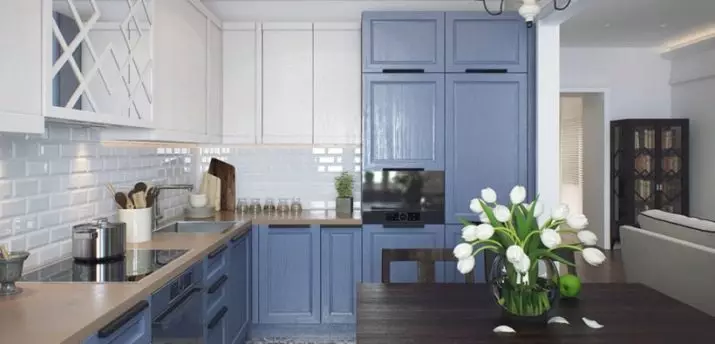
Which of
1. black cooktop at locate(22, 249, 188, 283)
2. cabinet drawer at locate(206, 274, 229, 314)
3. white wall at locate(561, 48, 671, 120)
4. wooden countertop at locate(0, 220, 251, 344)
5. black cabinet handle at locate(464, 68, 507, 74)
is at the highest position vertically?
white wall at locate(561, 48, 671, 120)

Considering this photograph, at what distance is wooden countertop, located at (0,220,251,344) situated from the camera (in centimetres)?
142

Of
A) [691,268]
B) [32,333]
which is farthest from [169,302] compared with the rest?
[691,268]

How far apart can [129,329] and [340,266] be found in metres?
2.24

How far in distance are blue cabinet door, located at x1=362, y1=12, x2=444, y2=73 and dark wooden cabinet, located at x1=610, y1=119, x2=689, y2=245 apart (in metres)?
4.47

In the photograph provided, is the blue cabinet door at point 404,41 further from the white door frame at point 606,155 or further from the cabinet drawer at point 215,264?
the white door frame at point 606,155

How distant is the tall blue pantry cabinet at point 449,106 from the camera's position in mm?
3930

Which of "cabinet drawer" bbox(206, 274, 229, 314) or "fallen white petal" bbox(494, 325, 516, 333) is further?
"cabinet drawer" bbox(206, 274, 229, 314)

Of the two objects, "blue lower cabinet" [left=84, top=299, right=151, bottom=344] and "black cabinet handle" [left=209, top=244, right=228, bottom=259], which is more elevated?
"black cabinet handle" [left=209, top=244, right=228, bottom=259]

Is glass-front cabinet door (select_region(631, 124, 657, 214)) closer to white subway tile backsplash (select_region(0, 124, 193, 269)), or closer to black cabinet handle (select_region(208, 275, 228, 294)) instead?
black cabinet handle (select_region(208, 275, 228, 294))

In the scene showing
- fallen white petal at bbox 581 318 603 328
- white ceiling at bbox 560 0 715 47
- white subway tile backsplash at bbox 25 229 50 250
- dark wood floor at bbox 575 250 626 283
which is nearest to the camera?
fallen white petal at bbox 581 318 603 328

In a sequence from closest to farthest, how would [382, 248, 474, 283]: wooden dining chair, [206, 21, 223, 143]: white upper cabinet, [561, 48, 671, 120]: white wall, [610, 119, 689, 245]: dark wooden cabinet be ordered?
1. [382, 248, 474, 283]: wooden dining chair
2. [206, 21, 223, 143]: white upper cabinet
3. [610, 119, 689, 245]: dark wooden cabinet
4. [561, 48, 671, 120]: white wall

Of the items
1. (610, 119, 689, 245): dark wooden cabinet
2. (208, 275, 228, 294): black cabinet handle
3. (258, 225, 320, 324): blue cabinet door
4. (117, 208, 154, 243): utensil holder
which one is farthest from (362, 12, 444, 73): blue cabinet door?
(610, 119, 689, 245): dark wooden cabinet

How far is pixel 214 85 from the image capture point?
4016 mm

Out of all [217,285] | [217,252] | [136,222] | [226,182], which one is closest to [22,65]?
[136,222]
